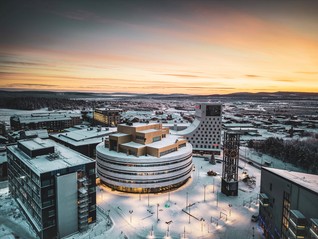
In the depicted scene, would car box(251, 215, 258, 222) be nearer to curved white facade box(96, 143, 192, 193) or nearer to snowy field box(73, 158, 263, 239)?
snowy field box(73, 158, 263, 239)

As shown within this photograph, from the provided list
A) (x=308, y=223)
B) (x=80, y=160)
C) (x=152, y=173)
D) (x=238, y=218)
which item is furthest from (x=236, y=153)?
(x=80, y=160)

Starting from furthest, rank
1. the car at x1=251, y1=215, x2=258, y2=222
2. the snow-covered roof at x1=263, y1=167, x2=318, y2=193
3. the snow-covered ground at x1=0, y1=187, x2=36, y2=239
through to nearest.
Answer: the car at x1=251, y1=215, x2=258, y2=222 < the snow-covered ground at x1=0, y1=187, x2=36, y2=239 < the snow-covered roof at x1=263, y1=167, x2=318, y2=193

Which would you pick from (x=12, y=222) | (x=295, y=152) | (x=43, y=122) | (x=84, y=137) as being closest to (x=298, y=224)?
(x=12, y=222)

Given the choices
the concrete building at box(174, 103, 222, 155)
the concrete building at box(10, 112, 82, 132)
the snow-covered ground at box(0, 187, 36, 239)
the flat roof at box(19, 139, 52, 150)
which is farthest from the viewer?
the concrete building at box(10, 112, 82, 132)

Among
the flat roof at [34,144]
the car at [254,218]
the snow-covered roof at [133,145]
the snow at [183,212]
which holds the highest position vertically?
the flat roof at [34,144]

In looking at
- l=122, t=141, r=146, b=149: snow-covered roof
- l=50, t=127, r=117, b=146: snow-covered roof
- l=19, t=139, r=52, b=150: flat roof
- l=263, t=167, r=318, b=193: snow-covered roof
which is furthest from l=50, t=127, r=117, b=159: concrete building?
l=263, t=167, r=318, b=193: snow-covered roof

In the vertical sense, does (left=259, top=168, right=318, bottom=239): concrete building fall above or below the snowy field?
above

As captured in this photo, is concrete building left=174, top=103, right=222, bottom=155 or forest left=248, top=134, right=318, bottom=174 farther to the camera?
concrete building left=174, top=103, right=222, bottom=155

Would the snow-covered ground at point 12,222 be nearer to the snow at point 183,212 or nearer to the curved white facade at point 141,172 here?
the snow at point 183,212

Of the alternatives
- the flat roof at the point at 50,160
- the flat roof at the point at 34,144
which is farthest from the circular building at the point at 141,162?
the flat roof at the point at 34,144
